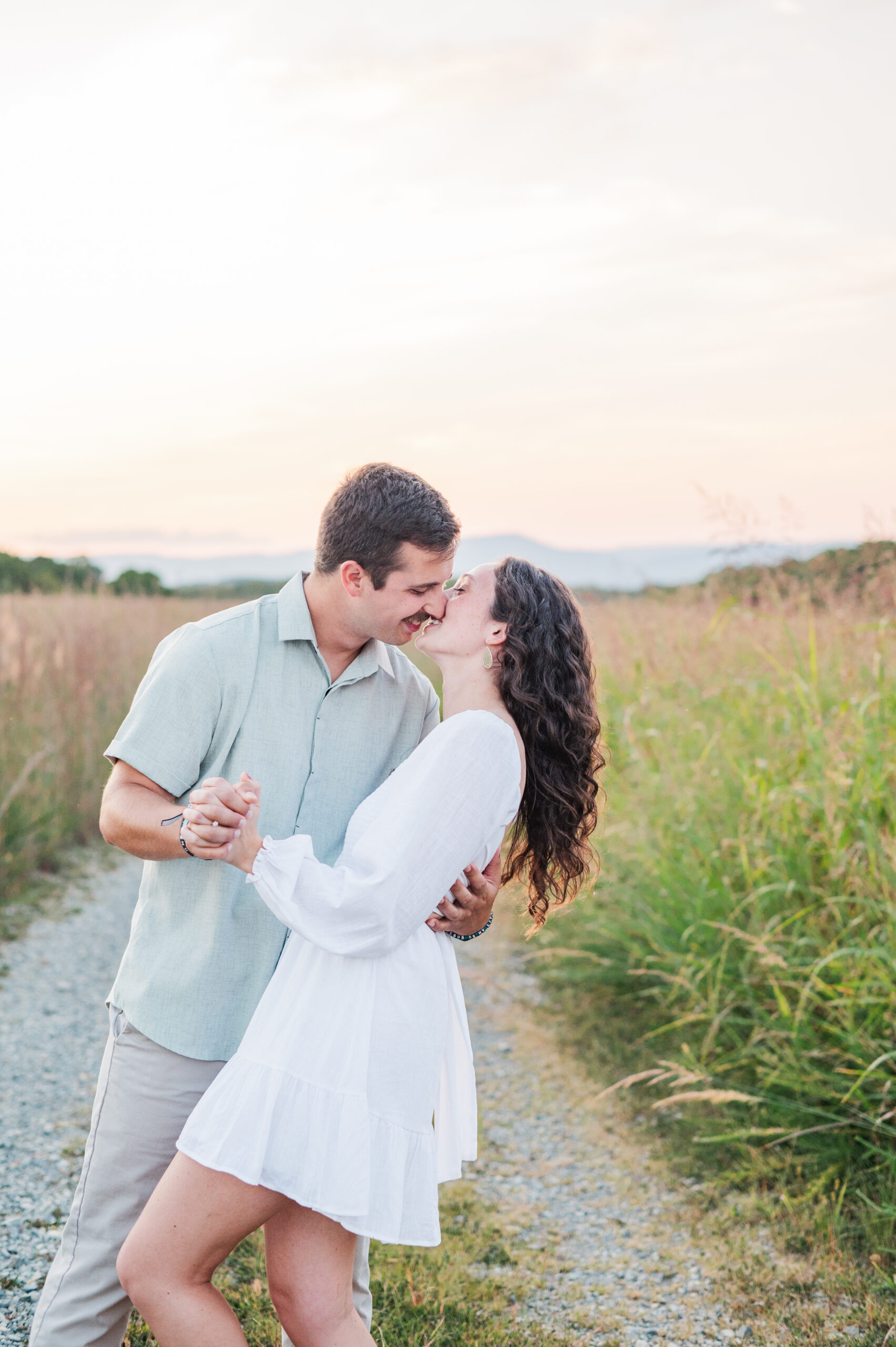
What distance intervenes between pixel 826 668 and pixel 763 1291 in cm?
278

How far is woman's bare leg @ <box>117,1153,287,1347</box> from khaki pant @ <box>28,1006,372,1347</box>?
32 centimetres

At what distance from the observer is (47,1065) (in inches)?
188

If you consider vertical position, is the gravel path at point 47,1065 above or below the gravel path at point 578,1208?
above

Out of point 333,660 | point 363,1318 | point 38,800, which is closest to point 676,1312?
point 363,1318

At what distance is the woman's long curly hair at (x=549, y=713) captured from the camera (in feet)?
8.38

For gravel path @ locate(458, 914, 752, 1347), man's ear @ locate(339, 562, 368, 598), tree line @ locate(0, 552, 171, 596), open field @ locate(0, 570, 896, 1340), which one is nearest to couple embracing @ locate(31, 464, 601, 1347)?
man's ear @ locate(339, 562, 368, 598)

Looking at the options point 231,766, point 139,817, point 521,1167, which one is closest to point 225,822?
point 139,817

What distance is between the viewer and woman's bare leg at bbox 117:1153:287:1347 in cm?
203

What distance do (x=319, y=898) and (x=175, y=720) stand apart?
57 cm

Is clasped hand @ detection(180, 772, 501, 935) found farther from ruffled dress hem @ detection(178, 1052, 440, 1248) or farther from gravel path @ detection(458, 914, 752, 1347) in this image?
gravel path @ detection(458, 914, 752, 1347)

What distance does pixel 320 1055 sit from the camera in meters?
2.12

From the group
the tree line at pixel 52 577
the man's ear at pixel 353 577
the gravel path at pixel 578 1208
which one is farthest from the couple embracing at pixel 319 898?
the tree line at pixel 52 577

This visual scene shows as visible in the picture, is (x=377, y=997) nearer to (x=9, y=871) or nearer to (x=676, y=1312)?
(x=676, y=1312)

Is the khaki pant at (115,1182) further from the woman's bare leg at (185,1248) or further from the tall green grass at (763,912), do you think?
the tall green grass at (763,912)
